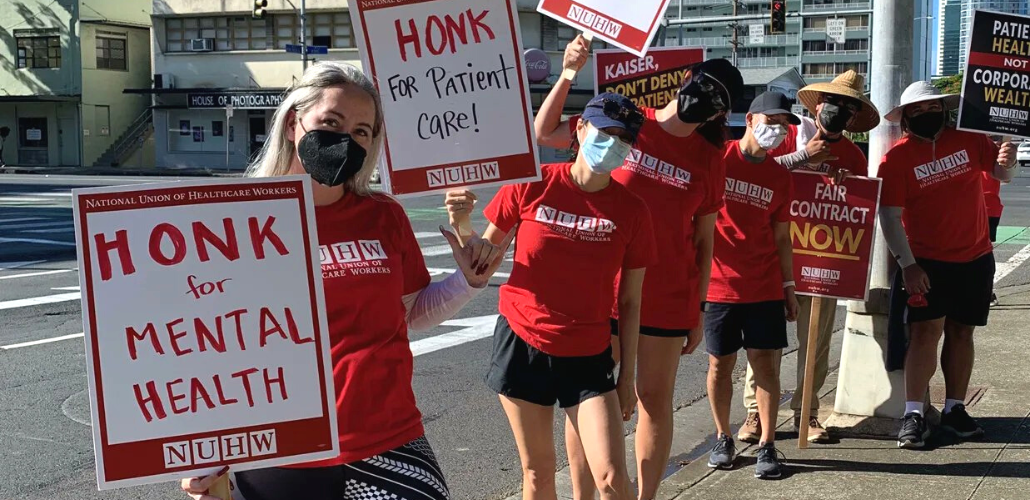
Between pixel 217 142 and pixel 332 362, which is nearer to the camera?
pixel 332 362

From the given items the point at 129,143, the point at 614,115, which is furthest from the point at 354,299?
the point at 129,143

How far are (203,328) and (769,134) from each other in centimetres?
356

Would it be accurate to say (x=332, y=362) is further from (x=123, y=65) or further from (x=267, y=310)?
(x=123, y=65)

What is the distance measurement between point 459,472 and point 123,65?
49.4 m

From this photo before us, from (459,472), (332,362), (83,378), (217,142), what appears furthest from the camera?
(217,142)

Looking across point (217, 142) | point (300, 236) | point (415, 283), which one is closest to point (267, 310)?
point (300, 236)

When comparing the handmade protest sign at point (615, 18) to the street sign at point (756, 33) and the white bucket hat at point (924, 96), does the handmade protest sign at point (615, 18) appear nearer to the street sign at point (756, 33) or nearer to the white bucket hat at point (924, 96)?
the white bucket hat at point (924, 96)

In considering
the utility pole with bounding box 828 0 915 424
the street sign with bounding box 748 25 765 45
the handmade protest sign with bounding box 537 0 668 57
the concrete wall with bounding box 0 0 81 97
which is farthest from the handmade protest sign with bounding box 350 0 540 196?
the concrete wall with bounding box 0 0 81 97

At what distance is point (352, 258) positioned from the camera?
2.88 meters

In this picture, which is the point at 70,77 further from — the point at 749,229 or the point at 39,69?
the point at 749,229

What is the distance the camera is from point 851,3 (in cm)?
13138

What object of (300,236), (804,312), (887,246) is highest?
(300,236)

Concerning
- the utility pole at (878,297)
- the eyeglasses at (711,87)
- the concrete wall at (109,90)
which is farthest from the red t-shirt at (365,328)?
the concrete wall at (109,90)

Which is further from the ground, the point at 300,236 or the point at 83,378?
the point at 300,236
